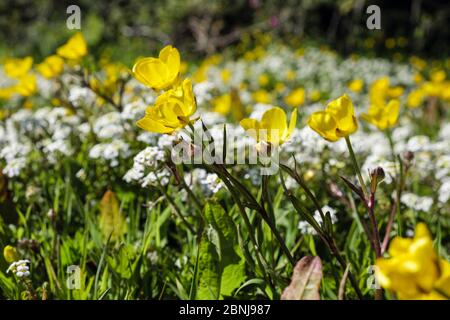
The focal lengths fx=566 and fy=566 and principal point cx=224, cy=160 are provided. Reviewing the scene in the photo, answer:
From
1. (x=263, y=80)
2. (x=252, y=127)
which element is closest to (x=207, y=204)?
(x=252, y=127)

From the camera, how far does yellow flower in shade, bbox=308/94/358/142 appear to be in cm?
104

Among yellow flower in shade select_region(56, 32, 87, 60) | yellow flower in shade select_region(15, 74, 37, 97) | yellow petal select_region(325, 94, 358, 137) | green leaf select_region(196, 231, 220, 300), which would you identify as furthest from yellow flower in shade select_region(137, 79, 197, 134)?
yellow flower in shade select_region(15, 74, 37, 97)

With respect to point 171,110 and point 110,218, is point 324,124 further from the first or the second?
point 110,218

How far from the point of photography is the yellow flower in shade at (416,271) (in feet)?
1.91

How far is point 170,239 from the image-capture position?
185cm

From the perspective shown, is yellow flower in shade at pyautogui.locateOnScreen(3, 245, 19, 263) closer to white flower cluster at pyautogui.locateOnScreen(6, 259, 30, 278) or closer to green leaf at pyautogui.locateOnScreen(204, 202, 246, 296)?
white flower cluster at pyautogui.locateOnScreen(6, 259, 30, 278)

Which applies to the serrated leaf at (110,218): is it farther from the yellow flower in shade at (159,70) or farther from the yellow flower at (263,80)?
the yellow flower at (263,80)

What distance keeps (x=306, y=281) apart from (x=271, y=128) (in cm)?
32

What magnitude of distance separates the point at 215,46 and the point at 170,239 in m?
8.15

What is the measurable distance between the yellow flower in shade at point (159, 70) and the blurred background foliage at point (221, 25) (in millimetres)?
8024

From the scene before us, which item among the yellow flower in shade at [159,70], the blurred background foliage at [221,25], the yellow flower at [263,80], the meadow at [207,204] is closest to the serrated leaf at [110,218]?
the meadow at [207,204]

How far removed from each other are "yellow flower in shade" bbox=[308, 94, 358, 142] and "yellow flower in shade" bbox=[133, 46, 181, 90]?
0.27m

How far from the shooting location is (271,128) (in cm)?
112
